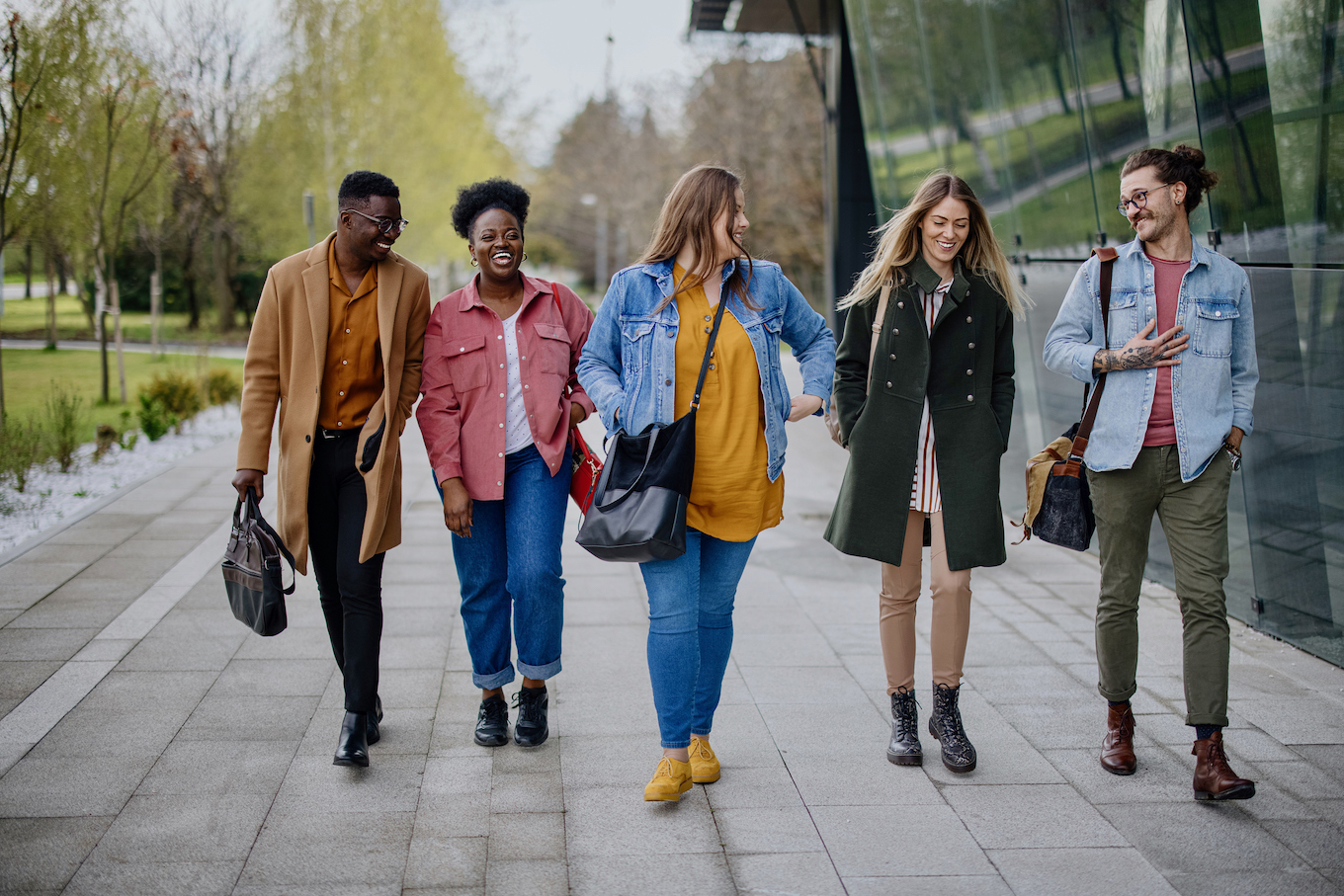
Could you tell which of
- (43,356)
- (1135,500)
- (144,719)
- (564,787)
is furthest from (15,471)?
(43,356)

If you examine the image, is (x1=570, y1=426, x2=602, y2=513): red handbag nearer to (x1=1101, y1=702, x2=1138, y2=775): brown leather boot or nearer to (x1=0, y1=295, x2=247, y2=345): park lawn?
(x1=1101, y1=702, x2=1138, y2=775): brown leather boot

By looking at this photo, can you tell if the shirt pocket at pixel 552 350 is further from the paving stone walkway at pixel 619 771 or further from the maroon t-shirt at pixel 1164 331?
the maroon t-shirt at pixel 1164 331

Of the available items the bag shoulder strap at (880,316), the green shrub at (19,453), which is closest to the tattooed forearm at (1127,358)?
the bag shoulder strap at (880,316)

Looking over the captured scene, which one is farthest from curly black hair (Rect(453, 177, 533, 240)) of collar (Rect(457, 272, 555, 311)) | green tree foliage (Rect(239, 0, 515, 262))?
green tree foliage (Rect(239, 0, 515, 262))

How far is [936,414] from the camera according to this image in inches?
144

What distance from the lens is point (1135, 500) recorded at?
11.9ft

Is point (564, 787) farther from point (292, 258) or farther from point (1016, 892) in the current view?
point (292, 258)

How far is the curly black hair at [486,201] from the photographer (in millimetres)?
3727

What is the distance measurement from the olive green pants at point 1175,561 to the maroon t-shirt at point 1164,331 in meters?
0.04

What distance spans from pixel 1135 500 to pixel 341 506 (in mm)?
2529

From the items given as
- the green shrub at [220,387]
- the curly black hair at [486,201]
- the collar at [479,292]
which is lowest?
the green shrub at [220,387]

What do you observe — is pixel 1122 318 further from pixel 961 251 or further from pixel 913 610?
pixel 913 610

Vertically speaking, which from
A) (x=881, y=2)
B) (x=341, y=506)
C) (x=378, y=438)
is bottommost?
(x=341, y=506)

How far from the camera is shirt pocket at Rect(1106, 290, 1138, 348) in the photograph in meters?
3.63
